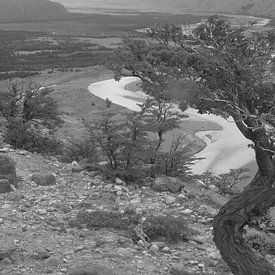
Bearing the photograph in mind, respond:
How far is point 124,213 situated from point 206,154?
18.2 meters

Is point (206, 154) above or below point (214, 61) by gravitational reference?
below

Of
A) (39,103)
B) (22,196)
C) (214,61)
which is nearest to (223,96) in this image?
(214,61)

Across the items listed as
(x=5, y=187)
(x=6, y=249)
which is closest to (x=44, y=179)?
(x=5, y=187)

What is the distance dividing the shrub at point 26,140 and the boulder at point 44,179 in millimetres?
4198

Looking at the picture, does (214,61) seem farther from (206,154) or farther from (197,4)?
(197,4)

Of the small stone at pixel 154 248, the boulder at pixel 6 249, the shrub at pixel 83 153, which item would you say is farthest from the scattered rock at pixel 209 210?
the boulder at pixel 6 249

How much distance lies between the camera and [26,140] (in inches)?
743

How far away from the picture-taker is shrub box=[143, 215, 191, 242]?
11656mm

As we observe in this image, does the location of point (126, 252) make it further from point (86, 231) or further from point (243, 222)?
point (243, 222)

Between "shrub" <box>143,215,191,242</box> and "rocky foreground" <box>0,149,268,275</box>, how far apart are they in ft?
0.50

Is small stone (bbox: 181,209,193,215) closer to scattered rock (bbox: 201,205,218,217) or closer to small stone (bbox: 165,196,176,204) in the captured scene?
scattered rock (bbox: 201,205,218,217)

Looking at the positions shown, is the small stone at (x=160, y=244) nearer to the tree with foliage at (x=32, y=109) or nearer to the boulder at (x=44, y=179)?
the boulder at (x=44, y=179)

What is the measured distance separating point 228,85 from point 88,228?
535 centimetres

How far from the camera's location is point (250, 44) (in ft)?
28.4
